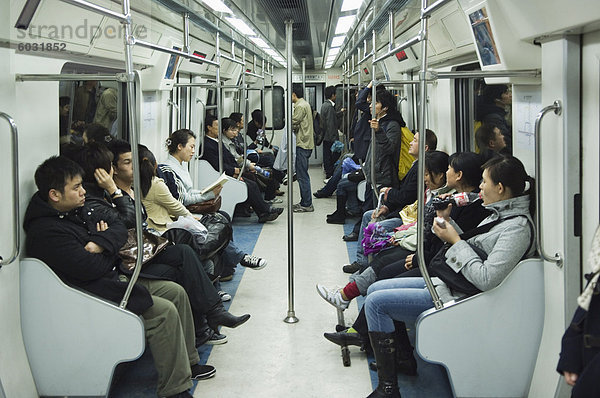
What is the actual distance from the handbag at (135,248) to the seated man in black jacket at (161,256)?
0.34 feet

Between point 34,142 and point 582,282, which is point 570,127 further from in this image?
point 34,142

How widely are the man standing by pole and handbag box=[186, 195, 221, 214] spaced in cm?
366

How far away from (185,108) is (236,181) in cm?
121

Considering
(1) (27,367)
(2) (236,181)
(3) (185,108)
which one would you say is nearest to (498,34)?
(1) (27,367)

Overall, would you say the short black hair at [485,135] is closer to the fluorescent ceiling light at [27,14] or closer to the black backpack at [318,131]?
the fluorescent ceiling light at [27,14]

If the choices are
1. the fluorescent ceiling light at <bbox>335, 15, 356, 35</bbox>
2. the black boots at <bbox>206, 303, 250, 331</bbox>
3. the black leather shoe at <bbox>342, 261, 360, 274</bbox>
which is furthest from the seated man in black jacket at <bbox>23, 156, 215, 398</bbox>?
the fluorescent ceiling light at <bbox>335, 15, 356, 35</bbox>

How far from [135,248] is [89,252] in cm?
45

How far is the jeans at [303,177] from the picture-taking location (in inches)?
363

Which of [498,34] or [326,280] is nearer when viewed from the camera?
[498,34]

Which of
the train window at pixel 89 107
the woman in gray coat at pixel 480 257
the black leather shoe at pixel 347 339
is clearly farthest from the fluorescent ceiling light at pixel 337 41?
the woman in gray coat at pixel 480 257

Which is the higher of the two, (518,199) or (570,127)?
(570,127)

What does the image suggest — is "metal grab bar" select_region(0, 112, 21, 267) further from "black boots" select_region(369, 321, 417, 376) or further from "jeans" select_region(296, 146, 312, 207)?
"jeans" select_region(296, 146, 312, 207)

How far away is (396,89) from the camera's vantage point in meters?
8.56

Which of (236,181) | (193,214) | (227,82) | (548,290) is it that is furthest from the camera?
(227,82)
